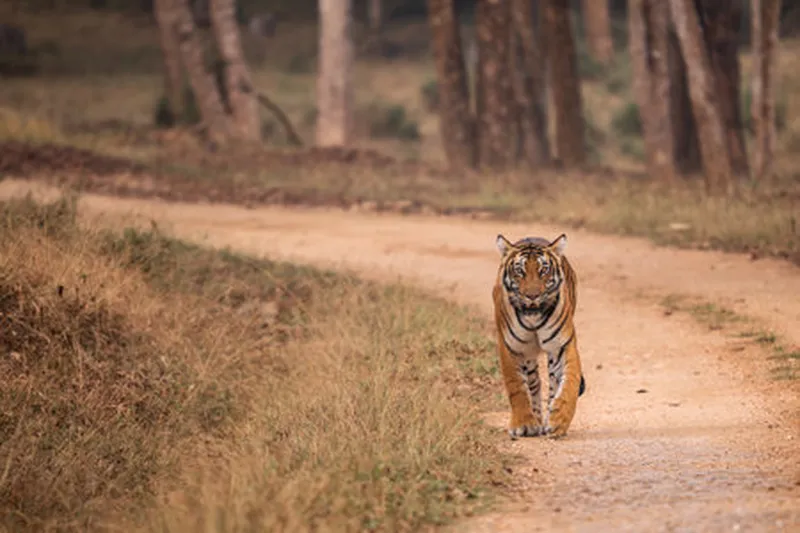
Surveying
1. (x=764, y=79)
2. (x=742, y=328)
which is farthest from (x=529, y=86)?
(x=742, y=328)

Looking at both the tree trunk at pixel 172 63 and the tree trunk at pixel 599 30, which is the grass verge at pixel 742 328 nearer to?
the tree trunk at pixel 172 63

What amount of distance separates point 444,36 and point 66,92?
2102 cm

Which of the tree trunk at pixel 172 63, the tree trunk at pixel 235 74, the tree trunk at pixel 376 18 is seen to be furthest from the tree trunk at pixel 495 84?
the tree trunk at pixel 376 18

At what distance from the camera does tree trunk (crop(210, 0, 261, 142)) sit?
91.2 feet

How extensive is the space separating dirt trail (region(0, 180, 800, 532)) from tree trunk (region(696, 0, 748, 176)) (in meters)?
5.23

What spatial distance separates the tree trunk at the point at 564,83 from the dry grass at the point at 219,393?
37.3 feet

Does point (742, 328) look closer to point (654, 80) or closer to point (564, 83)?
point (654, 80)

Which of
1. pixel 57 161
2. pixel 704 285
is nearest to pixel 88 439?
pixel 704 285

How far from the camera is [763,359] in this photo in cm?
1045

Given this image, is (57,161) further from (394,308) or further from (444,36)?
(394,308)

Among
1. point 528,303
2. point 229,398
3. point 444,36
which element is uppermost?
point 444,36

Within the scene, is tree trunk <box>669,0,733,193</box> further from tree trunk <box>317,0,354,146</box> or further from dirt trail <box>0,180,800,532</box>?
tree trunk <box>317,0,354,146</box>

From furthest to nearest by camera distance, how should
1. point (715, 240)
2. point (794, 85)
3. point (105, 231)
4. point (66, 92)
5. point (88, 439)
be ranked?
point (66, 92) → point (794, 85) → point (715, 240) → point (105, 231) → point (88, 439)

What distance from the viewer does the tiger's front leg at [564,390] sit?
8.18 m
